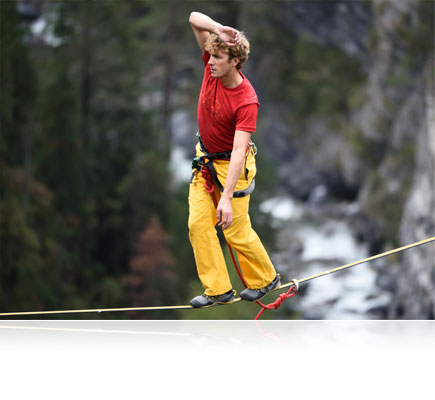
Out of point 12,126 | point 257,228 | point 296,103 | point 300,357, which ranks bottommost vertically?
point 300,357

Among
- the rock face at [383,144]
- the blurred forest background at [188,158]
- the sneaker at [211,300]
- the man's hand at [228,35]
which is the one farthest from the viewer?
the blurred forest background at [188,158]

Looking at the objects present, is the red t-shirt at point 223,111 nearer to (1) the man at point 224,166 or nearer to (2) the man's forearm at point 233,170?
(1) the man at point 224,166

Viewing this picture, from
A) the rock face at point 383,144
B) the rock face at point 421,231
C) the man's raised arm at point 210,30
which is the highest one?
the rock face at point 383,144

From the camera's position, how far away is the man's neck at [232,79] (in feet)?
13.6

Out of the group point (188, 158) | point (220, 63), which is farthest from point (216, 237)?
point (188, 158)

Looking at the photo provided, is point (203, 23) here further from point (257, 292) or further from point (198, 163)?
point (257, 292)

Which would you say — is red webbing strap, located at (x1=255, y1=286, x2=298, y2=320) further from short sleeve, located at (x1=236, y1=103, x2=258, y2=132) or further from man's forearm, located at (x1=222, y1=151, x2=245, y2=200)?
short sleeve, located at (x1=236, y1=103, x2=258, y2=132)

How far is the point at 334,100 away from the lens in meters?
38.2

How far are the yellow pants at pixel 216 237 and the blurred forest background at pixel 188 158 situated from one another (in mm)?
20517

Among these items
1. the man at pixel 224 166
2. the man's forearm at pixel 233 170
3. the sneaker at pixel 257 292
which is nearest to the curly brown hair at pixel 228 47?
the man at pixel 224 166

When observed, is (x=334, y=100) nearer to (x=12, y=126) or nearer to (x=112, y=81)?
(x=112, y=81)

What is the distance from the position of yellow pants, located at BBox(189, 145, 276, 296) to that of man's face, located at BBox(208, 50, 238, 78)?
600mm

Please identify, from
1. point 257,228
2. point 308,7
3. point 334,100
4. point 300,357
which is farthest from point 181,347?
point 308,7

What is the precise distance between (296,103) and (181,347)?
3680cm
